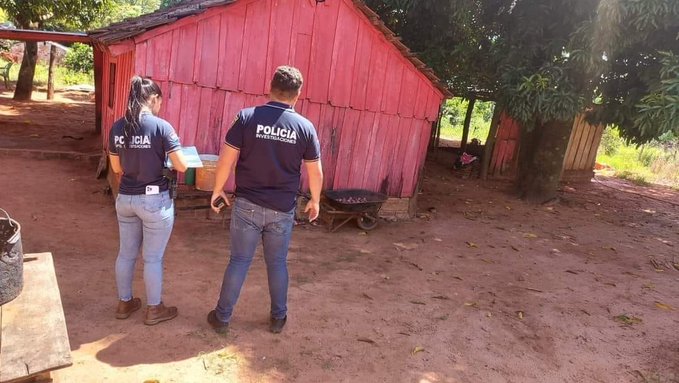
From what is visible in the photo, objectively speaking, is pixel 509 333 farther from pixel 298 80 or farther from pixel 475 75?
pixel 475 75

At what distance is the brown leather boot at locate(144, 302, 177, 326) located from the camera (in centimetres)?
387

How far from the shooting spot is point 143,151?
3375 millimetres

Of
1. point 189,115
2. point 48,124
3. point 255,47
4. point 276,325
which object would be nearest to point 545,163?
point 255,47

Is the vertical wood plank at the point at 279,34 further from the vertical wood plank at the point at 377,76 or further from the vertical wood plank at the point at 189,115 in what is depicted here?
the vertical wood plank at the point at 377,76

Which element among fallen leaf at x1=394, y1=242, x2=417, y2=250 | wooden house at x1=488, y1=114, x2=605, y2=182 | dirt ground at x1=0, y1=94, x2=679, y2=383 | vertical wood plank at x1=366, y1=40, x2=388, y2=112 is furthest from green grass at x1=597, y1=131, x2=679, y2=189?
fallen leaf at x1=394, y1=242, x2=417, y2=250

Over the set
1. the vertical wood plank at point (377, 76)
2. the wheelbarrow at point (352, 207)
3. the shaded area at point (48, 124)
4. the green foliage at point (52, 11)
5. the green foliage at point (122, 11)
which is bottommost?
the shaded area at point (48, 124)

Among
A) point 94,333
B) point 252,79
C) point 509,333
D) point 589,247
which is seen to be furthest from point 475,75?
point 94,333

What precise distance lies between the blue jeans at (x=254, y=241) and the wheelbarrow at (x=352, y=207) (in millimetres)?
3614

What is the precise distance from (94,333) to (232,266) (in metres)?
1.20

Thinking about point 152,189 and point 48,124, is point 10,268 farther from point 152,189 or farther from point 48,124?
point 48,124

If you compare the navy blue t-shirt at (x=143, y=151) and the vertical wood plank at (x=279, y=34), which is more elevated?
the vertical wood plank at (x=279, y=34)

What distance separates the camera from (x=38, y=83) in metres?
21.9

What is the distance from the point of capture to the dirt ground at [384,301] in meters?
3.70

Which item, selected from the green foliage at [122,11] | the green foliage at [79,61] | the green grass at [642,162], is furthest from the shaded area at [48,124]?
the green grass at [642,162]
